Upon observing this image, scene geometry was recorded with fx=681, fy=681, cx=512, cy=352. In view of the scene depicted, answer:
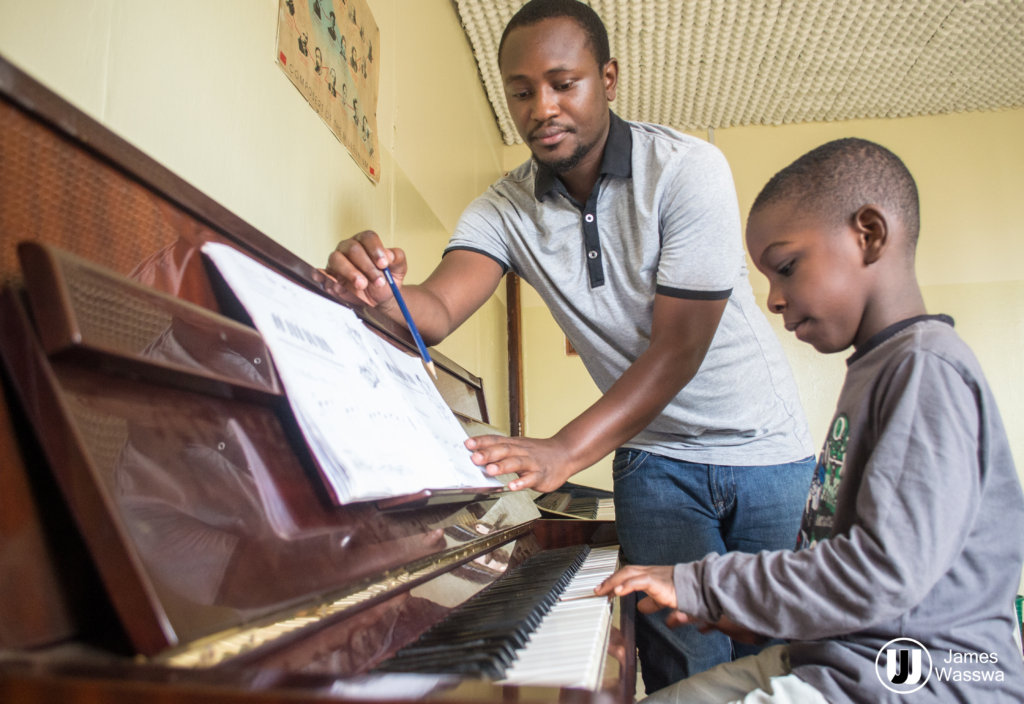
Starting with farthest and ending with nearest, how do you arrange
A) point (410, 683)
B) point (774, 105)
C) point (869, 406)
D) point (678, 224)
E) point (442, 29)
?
point (774, 105) < point (442, 29) < point (678, 224) < point (869, 406) < point (410, 683)

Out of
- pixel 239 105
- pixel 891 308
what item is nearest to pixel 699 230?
pixel 891 308

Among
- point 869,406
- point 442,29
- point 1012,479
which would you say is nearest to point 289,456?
point 869,406

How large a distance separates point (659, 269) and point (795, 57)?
9.80 feet

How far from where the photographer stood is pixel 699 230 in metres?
1.26

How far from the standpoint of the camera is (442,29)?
2.71 meters

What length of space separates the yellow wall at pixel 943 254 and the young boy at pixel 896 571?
10.4 ft

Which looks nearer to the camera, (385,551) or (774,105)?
(385,551)

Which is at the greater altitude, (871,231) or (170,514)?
(871,231)

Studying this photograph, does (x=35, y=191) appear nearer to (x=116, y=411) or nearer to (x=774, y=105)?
(x=116, y=411)

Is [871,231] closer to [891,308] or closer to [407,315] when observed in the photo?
[891,308]

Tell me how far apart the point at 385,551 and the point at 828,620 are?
1.63 feet

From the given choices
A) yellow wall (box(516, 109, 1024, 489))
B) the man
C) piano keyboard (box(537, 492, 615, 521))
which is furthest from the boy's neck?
yellow wall (box(516, 109, 1024, 489))

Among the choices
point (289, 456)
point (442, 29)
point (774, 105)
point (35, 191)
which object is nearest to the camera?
point (35, 191)

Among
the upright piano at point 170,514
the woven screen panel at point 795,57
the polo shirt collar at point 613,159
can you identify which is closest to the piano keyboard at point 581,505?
the polo shirt collar at point 613,159
